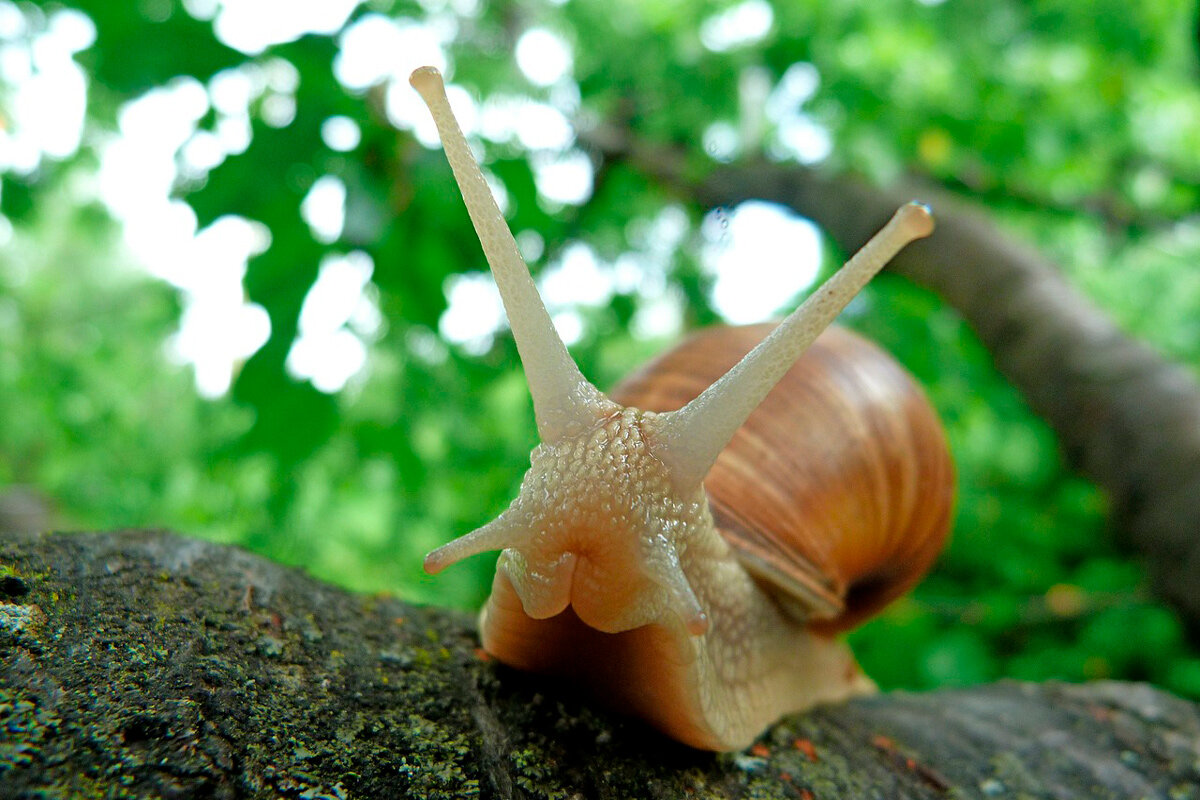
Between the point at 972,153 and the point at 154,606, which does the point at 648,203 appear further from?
the point at 154,606

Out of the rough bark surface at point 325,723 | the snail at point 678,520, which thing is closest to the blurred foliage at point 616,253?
the snail at point 678,520

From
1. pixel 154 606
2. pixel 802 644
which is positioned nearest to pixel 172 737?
pixel 154 606

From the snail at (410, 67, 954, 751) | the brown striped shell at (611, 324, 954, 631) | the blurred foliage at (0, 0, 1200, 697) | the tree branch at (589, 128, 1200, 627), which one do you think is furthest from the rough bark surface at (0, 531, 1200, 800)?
the tree branch at (589, 128, 1200, 627)

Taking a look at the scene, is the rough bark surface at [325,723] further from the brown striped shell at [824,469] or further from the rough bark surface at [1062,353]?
the rough bark surface at [1062,353]

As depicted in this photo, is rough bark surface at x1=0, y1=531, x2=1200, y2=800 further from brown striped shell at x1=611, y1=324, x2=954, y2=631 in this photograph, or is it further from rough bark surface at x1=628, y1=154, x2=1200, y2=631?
rough bark surface at x1=628, y1=154, x2=1200, y2=631

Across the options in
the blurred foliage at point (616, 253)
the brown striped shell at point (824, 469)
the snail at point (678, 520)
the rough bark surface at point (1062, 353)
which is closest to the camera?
the snail at point (678, 520)

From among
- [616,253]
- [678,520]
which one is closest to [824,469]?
[678,520]
